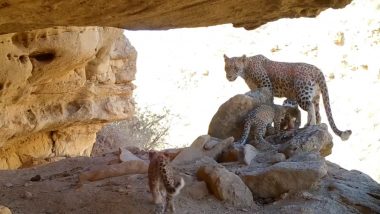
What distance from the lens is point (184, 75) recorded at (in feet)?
66.9

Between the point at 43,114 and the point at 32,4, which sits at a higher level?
the point at 32,4

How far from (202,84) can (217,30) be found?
2.35 meters

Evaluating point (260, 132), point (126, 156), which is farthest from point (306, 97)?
point (126, 156)

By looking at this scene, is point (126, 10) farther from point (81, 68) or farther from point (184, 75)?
point (184, 75)

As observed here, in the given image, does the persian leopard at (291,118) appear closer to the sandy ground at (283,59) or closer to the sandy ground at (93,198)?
the sandy ground at (93,198)

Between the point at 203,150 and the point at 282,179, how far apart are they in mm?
1463

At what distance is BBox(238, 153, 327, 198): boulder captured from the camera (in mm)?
5348

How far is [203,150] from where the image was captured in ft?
21.7

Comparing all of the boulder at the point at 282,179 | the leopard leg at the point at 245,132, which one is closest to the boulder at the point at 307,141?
the leopard leg at the point at 245,132

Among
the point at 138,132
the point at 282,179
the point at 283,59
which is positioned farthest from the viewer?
the point at 283,59

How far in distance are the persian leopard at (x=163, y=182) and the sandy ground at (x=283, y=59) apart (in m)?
10.6

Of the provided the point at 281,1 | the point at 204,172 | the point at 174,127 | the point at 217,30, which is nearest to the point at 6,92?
the point at 204,172

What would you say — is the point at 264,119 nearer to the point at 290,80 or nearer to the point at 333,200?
the point at 290,80

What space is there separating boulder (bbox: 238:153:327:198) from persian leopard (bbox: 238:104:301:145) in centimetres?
141
